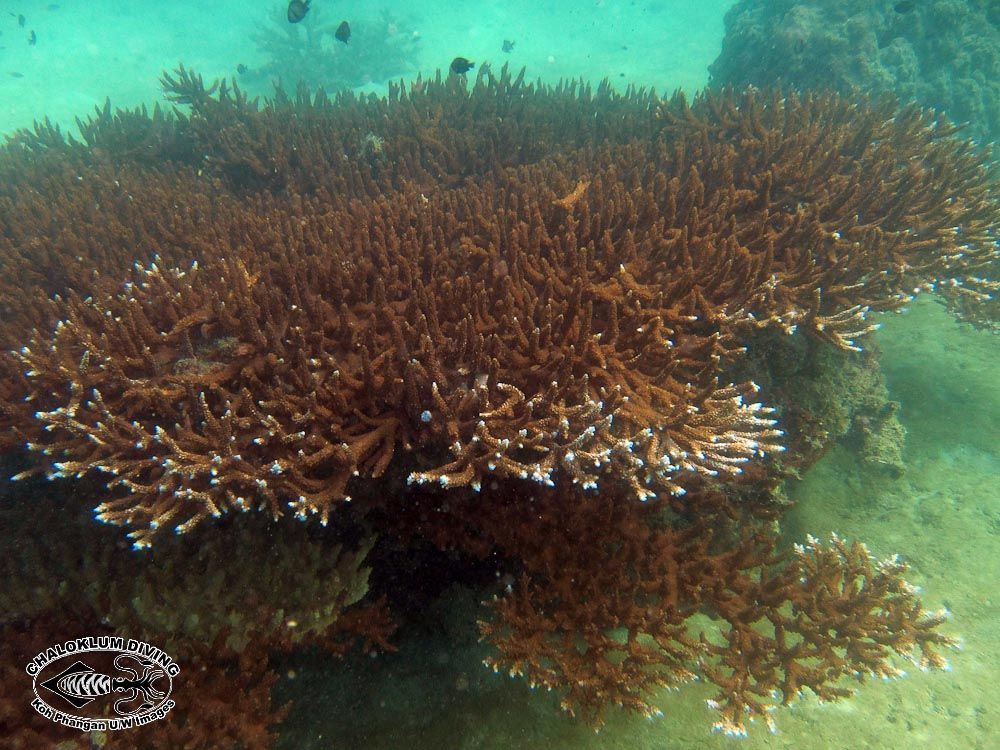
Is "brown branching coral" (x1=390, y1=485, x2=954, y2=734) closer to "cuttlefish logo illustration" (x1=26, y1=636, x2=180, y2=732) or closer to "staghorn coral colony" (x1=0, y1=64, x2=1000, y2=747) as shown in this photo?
"staghorn coral colony" (x1=0, y1=64, x2=1000, y2=747)

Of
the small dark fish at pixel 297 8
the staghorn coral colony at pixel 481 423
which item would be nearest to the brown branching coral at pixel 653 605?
the staghorn coral colony at pixel 481 423

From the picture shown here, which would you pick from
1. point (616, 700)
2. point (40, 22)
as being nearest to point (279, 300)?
point (616, 700)

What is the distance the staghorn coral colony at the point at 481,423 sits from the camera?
9.41 feet

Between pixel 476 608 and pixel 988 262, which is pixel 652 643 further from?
pixel 988 262

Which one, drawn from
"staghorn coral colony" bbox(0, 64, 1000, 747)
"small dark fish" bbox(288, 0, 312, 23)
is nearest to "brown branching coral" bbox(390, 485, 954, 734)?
"staghorn coral colony" bbox(0, 64, 1000, 747)

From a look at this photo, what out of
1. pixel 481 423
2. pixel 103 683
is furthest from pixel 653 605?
pixel 103 683

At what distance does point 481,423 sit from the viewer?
273cm

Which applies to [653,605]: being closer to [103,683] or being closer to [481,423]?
[481,423]

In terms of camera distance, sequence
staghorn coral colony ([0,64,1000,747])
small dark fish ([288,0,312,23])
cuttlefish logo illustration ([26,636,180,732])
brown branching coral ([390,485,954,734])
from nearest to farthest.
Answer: cuttlefish logo illustration ([26,636,180,732]) → staghorn coral colony ([0,64,1000,747]) → brown branching coral ([390,485,954,734]) → small dark fish ([288,0,312,23])

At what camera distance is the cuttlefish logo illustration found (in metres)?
2.55

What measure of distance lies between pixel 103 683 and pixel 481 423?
2.36 m

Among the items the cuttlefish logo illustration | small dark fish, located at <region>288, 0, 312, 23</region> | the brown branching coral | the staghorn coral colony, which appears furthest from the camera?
small dark fish, located at <region>288, 0, 312, 23</region>

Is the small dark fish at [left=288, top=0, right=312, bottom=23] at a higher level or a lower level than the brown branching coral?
higher

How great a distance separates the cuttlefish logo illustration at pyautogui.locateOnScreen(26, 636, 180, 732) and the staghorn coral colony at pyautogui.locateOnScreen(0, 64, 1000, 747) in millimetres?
122
